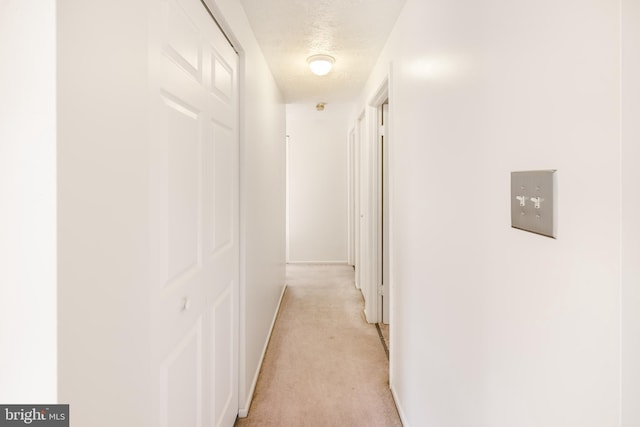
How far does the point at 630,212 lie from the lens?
0.52 m

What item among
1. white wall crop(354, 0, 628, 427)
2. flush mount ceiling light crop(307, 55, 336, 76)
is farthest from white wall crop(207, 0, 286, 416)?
white wall crop(354, 0, 628, 427)

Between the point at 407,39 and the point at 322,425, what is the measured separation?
2.13 m

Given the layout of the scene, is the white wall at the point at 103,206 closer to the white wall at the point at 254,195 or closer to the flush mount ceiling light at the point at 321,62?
the white wall at the point at 254,195

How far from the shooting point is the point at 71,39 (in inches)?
24.5

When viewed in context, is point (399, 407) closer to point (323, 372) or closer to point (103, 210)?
point (323, 372)

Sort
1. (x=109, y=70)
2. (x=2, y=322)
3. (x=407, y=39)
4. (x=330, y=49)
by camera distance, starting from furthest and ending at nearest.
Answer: (x=330, y=49) < (x=407, y=39) < (x=109, y=70) < (x=2, y=322)

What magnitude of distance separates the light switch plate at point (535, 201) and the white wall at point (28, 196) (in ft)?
3.05

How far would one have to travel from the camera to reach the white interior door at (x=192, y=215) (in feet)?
3.21

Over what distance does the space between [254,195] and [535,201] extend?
5.80 feet

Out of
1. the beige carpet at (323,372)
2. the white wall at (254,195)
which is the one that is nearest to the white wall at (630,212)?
the white wall at (254,195)

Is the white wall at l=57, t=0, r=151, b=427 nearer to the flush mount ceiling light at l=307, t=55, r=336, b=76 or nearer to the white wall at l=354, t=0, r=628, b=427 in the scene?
the white wall at l=354, t=0, r=628, b=427

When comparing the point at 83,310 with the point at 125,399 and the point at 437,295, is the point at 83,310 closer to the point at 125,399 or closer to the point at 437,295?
the point at 125,399

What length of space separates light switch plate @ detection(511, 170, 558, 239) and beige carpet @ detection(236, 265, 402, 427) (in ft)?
5.24

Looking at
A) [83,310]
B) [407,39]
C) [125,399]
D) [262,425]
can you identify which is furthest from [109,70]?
[262,425]
